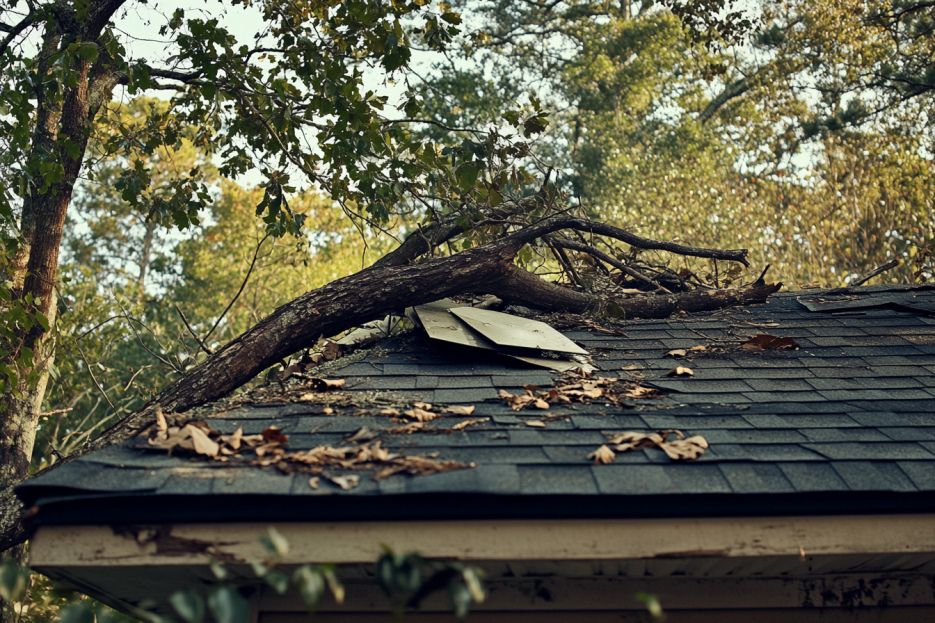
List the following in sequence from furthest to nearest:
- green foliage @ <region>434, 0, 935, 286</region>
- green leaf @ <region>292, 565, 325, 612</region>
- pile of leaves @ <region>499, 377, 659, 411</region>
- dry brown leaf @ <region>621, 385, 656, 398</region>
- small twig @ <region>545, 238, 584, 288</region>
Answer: green foliage @ <region>434, 0, 935, 286</region> → small twig @ <region>545, 238, 584, 288</region> → dry brown leaf @ <region>621, 385, 656, 398</region> → pile of leaves @ <region>499, 377, 659, 411</region> → green leaf @ <region>292, 565, 325, 612</region>

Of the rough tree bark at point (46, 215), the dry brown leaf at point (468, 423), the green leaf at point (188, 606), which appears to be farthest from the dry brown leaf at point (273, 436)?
the rough tree bark at point (46, 215)

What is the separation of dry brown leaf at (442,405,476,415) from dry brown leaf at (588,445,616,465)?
0.71 metres

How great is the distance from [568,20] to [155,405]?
89.7 ft

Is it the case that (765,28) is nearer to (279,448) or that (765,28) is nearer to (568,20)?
(568,20)

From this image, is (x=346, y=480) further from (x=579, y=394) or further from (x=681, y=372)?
(x=681, y=372)

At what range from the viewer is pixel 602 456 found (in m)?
3.04

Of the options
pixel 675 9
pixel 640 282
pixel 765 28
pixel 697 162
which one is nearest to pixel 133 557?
pixel 640 282

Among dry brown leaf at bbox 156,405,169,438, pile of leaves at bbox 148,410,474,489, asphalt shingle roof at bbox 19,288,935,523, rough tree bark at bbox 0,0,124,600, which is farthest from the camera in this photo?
rough tree bark at bbox 0,0,124,600

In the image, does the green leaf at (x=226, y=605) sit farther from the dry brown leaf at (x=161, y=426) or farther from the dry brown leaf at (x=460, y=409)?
the dry brown leaf at (x=460, y=409)

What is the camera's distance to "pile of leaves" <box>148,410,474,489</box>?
9.60ft

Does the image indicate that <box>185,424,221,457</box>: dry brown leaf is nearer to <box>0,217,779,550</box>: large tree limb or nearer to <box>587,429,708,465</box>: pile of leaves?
<box>0,217,779,550</box>: large tree limb

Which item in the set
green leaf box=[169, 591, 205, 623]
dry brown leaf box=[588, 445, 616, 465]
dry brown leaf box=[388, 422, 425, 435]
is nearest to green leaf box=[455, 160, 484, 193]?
dry brown leaf box=[388, 422, 425, 435]

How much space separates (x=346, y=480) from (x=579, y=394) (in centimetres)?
145

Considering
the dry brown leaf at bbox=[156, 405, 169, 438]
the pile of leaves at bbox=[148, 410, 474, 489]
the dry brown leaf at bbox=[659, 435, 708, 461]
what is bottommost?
the dry brown leaf at bbox=[659, 435, 708, 461]
